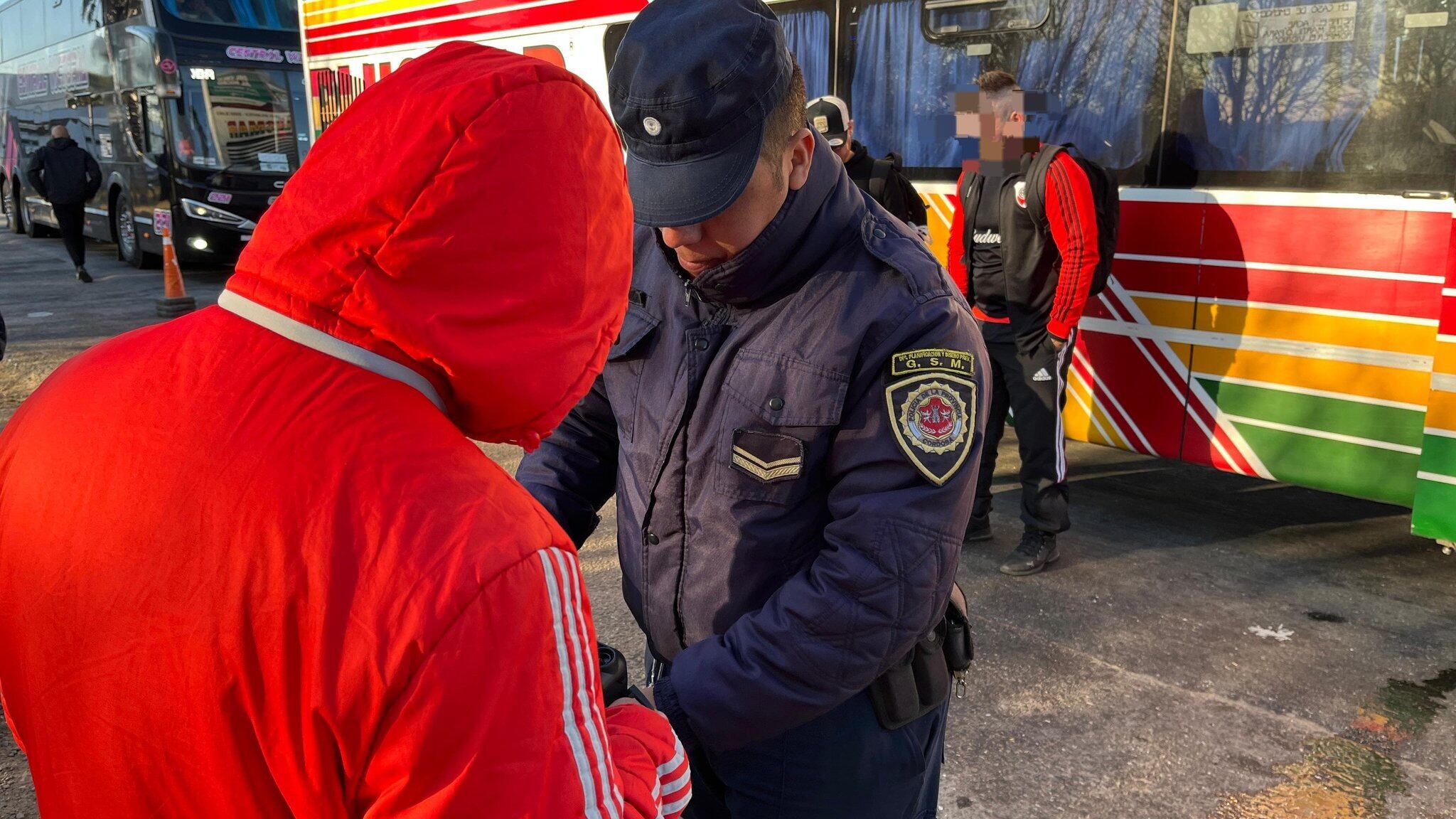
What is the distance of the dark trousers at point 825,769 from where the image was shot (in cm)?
156

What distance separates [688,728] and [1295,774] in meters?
2.27

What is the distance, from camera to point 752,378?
152 cm

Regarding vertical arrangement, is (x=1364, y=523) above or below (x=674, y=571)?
below

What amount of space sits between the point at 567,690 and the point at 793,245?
2.66ft

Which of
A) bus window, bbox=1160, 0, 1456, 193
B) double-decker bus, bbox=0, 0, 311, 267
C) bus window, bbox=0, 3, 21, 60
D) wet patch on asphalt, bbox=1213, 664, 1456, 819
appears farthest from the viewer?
bus window, bbox=0, 3, 21, 60

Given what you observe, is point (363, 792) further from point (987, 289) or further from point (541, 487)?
point (987, 289)

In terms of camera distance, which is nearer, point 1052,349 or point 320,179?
point 320,179

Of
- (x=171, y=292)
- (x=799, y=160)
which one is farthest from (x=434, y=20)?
(x=799, y=160)

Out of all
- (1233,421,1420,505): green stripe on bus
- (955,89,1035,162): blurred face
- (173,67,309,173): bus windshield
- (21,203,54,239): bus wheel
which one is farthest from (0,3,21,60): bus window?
(1233,421,1420,505): green stripe on bus

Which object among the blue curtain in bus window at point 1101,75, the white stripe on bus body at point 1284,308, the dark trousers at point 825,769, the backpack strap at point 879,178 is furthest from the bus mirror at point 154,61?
the dark trousers at point 825,769

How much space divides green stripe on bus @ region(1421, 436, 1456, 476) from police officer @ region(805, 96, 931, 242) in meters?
2.05

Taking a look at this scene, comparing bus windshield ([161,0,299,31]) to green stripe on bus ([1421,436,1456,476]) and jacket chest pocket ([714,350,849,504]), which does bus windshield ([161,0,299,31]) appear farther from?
jacket chest pocket ([714,350,849,504])

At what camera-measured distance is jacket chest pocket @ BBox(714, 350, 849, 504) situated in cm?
147

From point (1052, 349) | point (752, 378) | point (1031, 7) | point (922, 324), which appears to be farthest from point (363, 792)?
point (1031, 7)
